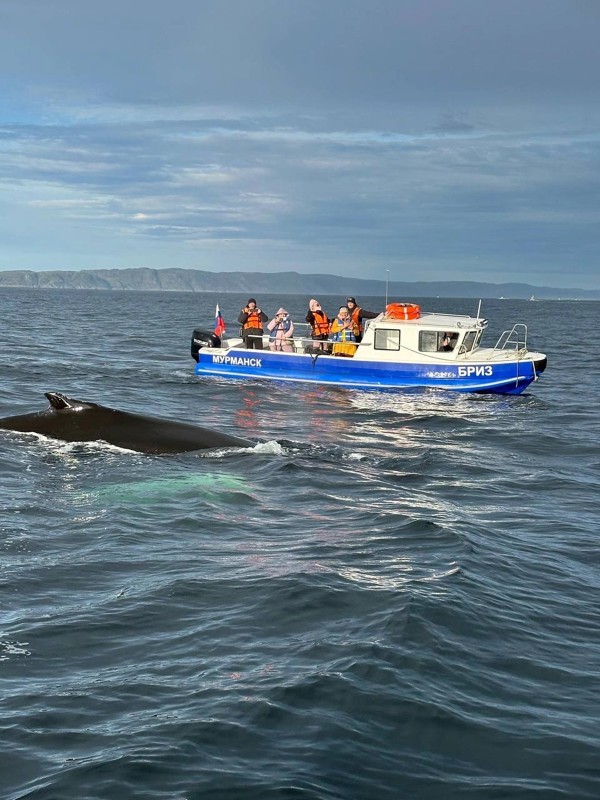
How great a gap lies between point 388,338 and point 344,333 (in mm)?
1991

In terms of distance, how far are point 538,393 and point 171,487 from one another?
73.5ft

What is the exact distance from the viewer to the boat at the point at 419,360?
32.1 metres

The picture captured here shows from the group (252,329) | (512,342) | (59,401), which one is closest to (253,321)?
(252,329)

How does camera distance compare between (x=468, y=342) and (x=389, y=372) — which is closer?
(x=389, y=372)

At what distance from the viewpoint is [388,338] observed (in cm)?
3294

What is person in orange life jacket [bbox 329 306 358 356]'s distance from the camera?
33.9 metres

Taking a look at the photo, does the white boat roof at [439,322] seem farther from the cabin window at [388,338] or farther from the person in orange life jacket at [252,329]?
the person in orange life jacket at [252,329]

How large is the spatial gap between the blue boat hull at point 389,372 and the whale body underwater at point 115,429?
14.8 meters

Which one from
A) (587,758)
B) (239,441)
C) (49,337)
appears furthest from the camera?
(49,337)

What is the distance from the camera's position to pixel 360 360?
3319 centimetres

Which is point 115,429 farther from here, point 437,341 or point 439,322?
point 439,322

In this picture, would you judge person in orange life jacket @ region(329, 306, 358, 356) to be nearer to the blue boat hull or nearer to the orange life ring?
the blue boat hull

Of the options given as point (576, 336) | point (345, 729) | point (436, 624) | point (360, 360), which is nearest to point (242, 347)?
point (360, 360)

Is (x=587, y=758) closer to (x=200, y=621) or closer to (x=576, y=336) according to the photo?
(x=200, y=621)
